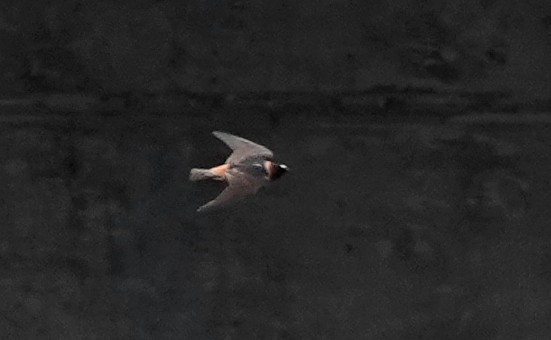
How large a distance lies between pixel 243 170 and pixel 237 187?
0.04 metres

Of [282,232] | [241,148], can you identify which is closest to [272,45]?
[241,148]

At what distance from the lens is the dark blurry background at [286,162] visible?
1.44 metres

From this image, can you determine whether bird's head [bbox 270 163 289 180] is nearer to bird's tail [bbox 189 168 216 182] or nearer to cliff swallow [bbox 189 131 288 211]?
cliff swallow [bbox 189 131 288 211]

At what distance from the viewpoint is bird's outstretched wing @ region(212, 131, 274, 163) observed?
1.43 m

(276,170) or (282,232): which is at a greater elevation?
(276,170)

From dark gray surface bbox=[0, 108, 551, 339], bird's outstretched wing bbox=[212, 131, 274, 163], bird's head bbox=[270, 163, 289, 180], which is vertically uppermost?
bird's outstretched wing bbox=[212, 131, 274, 163]

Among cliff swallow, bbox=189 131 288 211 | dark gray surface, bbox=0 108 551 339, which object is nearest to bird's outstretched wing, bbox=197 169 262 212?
cliff swallow, bbox=189 131 288 211

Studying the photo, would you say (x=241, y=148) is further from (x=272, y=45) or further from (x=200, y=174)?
(x=272, y=45)

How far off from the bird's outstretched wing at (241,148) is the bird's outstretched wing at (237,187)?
0.11 ft

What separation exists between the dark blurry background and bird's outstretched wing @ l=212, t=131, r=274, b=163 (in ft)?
0.22

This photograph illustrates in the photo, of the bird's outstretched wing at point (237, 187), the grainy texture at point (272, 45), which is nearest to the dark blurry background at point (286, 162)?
the grainy texture at point (272, 45)

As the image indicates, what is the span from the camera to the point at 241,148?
1.46 m

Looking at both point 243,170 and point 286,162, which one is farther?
point 286,162

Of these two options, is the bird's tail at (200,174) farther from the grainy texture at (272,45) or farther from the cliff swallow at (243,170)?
A: the grainy texture at (272,45)
